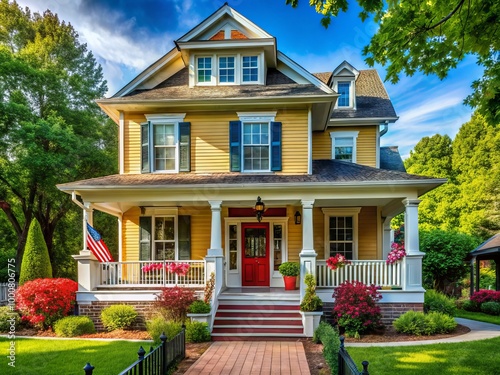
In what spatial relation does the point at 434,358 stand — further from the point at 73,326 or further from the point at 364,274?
the point at 73,326

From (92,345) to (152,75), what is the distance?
8.58 metres

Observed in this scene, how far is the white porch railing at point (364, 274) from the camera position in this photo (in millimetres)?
9958

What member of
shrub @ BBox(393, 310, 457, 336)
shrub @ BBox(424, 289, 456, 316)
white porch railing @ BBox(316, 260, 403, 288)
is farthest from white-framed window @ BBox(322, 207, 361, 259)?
shrub @ BBox(393, 310, 457, 336)

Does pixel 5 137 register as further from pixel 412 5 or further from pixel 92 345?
pixel 412 5

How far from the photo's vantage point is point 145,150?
11711 mm

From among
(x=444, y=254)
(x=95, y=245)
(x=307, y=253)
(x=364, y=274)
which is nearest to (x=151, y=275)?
(x=95, y=245)

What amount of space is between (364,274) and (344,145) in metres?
5.58

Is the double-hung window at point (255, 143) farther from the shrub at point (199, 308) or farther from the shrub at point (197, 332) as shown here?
the shrub at point (197, 332)

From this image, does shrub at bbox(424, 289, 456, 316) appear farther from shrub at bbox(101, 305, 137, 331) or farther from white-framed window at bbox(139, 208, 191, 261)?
shrub at bbox(101, 305, 137, 331)

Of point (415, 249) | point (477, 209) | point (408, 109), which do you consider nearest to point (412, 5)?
point (408, 109)

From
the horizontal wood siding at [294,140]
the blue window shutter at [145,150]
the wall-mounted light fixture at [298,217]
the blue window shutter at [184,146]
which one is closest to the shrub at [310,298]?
the wall-mounted light fixture at [298,217]

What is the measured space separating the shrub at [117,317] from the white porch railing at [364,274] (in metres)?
5.33

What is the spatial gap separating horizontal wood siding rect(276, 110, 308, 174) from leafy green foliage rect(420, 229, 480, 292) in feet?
33.9

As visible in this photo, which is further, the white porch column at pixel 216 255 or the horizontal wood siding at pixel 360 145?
the horizontal wood siding at pixel 360 145
